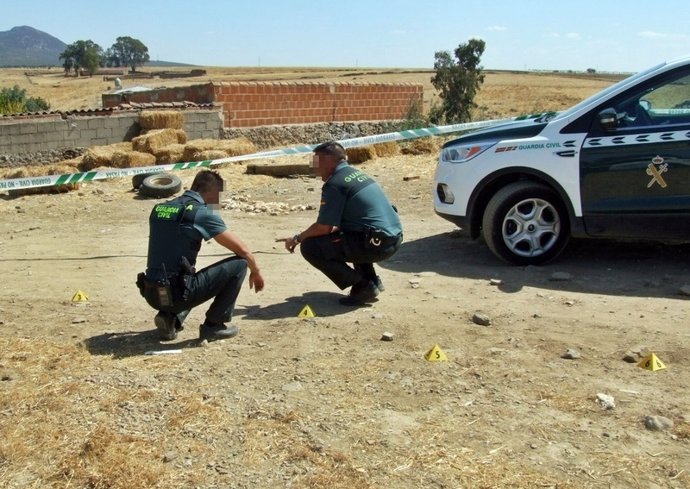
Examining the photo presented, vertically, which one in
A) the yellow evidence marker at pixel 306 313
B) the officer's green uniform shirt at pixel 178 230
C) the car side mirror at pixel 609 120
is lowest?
the yellow evidence marker at pixel 306 313

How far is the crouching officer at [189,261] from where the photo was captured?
552 centimetres

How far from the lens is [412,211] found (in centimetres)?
1076

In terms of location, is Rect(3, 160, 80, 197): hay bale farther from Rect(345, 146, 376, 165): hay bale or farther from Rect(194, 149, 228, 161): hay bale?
Rect(345, 146, 376, 165): hay bale

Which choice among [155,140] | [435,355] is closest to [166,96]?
[155,140]

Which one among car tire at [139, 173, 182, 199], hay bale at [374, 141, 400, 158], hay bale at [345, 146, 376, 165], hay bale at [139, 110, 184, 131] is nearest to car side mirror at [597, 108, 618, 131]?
car tire at [139, 173, 182, 199]

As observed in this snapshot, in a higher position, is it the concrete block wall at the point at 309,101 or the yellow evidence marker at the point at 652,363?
the concrete block wall at the point at 309,101

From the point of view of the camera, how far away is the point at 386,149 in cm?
1507

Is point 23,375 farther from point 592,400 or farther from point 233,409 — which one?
point 592,400

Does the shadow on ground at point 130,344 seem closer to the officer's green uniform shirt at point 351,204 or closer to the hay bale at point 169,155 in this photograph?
the officer's green uniform shirt at point 351,204

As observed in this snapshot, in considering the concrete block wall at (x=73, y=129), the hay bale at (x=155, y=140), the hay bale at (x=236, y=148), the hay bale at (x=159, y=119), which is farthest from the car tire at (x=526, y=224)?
the concrete block wall at (x=73, y=129)

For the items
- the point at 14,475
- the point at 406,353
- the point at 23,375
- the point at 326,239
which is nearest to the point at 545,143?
the point at 326,239

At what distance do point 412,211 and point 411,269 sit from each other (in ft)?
9.75

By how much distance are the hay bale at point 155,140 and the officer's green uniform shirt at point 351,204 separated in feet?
30.6

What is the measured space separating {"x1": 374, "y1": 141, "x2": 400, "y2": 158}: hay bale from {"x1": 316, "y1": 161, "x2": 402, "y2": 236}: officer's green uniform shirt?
842 centimetres
